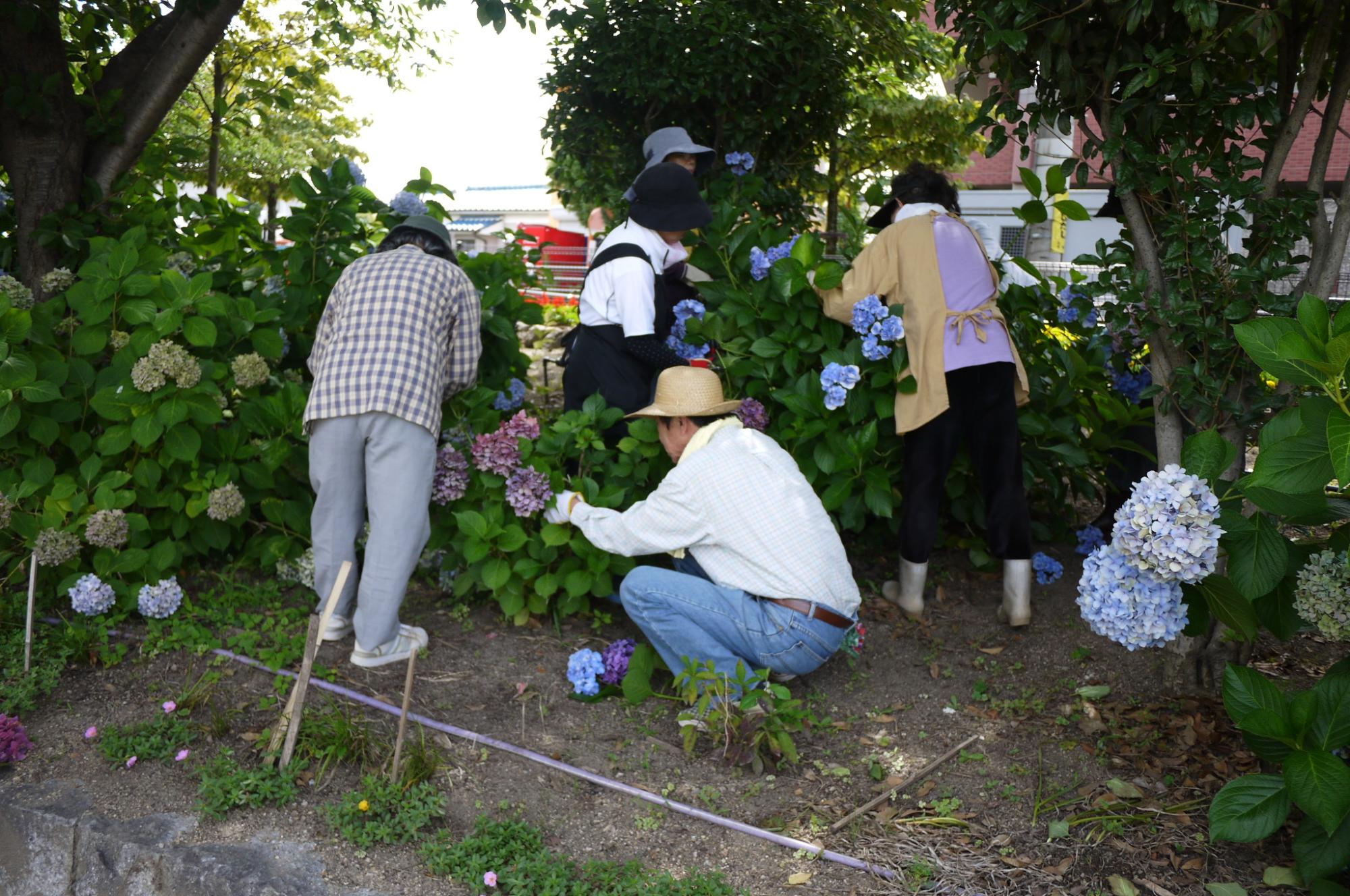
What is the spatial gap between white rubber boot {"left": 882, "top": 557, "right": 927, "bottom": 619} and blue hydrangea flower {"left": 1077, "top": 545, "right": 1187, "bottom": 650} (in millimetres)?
1407

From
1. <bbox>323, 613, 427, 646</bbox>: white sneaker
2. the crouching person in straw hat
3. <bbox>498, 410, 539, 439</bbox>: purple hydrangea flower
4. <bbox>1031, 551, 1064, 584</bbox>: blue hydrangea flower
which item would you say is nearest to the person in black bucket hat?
<bbox>498, 410, 539, 439</bbox>: purple hydrangea flower

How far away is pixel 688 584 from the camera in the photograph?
320 centimetres

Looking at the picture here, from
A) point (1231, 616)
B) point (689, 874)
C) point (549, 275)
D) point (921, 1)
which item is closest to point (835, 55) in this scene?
point (921, 1)

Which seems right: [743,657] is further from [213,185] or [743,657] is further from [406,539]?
[213,185]

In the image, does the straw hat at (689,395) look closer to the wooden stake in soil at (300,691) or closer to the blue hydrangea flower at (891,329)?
the blue hydrangea flower at (891,329)

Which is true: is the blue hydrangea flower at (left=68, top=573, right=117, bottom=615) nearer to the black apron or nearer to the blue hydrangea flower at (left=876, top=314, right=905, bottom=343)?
the black apron

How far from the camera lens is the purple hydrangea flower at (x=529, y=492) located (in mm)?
3561

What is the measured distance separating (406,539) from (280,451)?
0.68 m

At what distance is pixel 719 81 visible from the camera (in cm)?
516

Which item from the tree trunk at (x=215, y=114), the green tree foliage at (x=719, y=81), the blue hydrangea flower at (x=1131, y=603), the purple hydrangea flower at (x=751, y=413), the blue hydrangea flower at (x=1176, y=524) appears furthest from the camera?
the tree trunk at (x=215, y=114)

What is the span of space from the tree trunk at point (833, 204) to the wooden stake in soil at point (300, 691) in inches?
134

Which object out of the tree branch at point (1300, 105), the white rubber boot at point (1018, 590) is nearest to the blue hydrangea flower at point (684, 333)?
the white rubber boot at point (1018, 590)

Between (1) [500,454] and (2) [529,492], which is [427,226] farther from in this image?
(2) [529,492]

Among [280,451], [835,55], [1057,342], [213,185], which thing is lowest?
[280,451]
